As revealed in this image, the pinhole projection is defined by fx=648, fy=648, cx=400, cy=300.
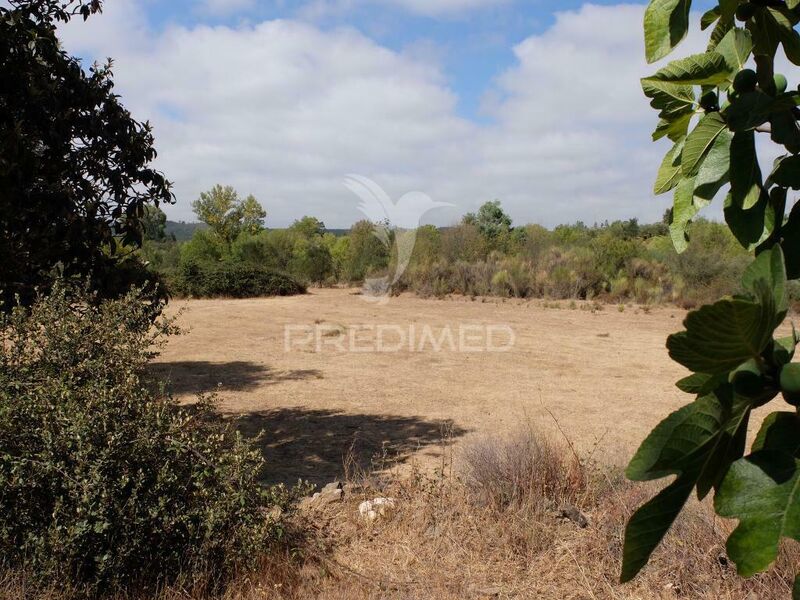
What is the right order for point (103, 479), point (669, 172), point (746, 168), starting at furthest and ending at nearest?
1. point (103, 479)
2. point (669, 172)
3. point (746, 168)

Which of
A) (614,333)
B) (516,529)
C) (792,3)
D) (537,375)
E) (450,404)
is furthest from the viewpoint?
(614,333)

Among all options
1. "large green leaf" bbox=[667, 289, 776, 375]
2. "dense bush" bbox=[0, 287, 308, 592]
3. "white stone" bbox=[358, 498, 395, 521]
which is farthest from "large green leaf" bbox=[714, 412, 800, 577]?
"white stone" bbox=[358, 498, 395, 521]

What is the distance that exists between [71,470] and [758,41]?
125 inches

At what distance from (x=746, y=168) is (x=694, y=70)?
6.0 inches

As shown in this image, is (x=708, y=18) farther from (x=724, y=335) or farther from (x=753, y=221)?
(x=724, y=335)

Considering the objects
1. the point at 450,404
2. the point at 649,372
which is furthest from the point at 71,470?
the point at 649,372

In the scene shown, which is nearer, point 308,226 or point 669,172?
point 669,172

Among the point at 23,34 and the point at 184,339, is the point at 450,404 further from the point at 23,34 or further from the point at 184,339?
the point at 184,339

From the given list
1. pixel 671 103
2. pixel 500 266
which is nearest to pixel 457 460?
pixel 671 103

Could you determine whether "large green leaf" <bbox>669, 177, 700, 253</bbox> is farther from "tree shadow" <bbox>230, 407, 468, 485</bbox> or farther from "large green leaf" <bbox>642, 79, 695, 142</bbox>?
"tree shadow" <bbox>230, 407, 468, 485</bbox>

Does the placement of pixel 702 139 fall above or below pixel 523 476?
above

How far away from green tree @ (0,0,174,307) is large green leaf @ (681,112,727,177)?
3898 mm

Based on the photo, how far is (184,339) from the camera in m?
13.2

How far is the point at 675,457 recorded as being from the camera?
2.09ft
